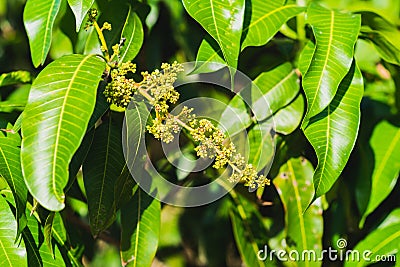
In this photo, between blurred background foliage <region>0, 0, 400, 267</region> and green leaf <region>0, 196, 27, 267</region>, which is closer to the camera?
green leaf <region>0, 196, 27, 267</region>

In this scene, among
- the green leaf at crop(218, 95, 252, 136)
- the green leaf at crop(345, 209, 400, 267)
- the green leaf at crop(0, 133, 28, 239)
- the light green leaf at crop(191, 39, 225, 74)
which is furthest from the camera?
the green leaf at crop(345, 209, 400, 267)

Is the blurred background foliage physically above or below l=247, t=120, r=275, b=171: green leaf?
below

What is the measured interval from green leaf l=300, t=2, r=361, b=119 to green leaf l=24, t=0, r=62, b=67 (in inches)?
16.4

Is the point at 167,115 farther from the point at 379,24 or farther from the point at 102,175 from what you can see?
the point at 379,24

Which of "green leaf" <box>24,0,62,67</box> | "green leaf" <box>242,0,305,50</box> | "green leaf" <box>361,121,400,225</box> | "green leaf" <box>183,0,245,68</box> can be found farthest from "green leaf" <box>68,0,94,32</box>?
"green leaf" <box>361,121,400,225</box>

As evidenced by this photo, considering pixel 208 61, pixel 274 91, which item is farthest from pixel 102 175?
pixel 274 91

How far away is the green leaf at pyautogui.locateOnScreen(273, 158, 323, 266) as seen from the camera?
126 cm

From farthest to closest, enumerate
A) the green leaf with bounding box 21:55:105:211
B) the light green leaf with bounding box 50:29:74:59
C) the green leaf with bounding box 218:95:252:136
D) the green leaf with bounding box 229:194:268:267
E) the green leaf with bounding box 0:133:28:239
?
the light green leaf with bounding box 50:29:74:59 < the green leaf with bounding box 229:194:268:267 < the green leaf with bounding box 218:95:252:136 < the green leaf with bounding box 0:133:28:239 < the green leaf with bounding box 21:55:105:211

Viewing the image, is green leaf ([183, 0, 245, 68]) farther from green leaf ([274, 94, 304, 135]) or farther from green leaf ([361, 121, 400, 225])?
green leaf ([361, 121, 400, 225])

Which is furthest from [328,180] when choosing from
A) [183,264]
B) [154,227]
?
[183,264]

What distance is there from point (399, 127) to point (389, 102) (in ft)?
0.77

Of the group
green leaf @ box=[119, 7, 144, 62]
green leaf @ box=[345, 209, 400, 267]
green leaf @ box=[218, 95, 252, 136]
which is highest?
green leaf @ box=[119, 7, 144, 62]

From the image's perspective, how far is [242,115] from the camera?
1.13m

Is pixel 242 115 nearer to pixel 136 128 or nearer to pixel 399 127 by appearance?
pixel 136 128
